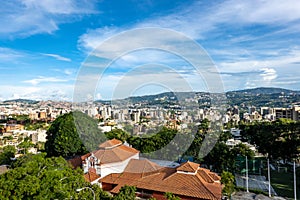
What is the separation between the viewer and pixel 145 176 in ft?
38.9

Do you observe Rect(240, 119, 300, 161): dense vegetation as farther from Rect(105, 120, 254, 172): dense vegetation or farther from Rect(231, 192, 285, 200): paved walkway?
Rect(231, 192, 285, 200): paved walkway

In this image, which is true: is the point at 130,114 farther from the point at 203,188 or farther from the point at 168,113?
the point at 203,188

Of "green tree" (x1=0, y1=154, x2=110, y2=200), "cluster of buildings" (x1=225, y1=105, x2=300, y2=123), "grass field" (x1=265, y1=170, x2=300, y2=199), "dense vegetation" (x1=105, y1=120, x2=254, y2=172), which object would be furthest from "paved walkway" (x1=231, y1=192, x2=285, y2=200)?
"cluster of buildings" (x1=225, y1=105, x2=300, y2=123)

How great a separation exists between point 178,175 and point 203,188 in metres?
1.37

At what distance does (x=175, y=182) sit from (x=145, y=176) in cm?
172

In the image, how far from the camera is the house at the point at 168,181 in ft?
33.1

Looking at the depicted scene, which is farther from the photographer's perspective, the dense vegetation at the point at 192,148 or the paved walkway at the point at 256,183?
the dense vegetation at the point at 192,148

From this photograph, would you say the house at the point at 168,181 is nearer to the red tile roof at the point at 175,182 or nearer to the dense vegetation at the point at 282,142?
the red tile roof at the point at 175,182

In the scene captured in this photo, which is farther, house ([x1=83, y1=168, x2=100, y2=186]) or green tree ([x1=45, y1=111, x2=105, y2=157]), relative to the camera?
green tree ([x1=45, y1=111, x2=105, y2=157])

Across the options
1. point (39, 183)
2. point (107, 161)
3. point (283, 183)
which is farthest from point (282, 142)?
point (39, 183)

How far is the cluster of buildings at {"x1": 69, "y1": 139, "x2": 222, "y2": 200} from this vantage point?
10.3 metres

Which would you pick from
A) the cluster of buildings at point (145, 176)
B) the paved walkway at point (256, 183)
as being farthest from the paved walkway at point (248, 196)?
the cluster of buildings at point (145, 176)

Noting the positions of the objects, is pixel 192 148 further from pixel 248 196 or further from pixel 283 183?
pixel 248 196

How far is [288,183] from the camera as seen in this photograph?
14.6 m
